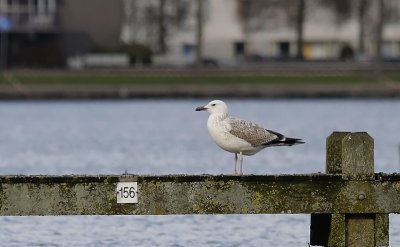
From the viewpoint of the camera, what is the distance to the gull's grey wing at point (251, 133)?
19.1m

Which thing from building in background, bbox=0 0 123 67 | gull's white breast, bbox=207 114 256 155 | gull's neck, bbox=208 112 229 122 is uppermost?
building in background, bbox=0 0 123 67

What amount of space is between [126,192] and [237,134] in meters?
1.70

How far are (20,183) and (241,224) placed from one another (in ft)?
30.8

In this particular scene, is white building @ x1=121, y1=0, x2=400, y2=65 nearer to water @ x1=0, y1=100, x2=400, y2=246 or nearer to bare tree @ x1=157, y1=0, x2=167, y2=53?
bare tree @ x1=157, y1=0, x2=167, y2=53

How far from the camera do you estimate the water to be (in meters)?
25.3

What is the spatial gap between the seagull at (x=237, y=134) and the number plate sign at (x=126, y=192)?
150 centimetres

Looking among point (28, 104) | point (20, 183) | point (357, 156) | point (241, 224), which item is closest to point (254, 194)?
point (357, 156)

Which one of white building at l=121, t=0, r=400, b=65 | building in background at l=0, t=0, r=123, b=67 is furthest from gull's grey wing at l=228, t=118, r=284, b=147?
white building at l=121, t=0, r=400, b=65

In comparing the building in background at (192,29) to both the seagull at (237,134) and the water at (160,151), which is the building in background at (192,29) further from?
the seagull at (237,134)

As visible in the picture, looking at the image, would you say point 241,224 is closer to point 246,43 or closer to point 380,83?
point 380,83

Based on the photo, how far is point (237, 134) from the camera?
19.1 metres

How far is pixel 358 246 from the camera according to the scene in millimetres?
18422

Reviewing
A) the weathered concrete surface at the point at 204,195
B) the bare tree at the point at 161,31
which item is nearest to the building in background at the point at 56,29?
the bare tree at the point at 161,31

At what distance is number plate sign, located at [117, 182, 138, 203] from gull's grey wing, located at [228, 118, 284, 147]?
1579 mm
